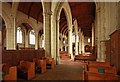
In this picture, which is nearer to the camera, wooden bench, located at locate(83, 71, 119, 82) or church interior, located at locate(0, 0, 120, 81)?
wooden bench, located at locate(83, 71, 119, 82)

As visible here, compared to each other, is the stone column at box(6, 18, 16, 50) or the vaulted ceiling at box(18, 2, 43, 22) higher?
the vaulted ceiling at box(18, 2, 43, 22)

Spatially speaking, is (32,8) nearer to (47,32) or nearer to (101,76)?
(47,32)

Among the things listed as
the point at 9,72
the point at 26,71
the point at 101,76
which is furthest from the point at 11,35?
the point at 101,76

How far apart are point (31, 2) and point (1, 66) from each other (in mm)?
13368

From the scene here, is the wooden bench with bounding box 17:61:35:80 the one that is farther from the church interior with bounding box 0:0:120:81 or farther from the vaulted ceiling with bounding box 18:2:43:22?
the vaulted ceiling with bounding box 18:2:43:22

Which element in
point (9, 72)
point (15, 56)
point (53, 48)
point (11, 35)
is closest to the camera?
point (9, 72)

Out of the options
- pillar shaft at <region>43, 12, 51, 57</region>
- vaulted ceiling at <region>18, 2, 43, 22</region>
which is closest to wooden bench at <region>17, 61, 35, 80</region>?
pillar shaft at <region>43, 12, 51, 57</region>

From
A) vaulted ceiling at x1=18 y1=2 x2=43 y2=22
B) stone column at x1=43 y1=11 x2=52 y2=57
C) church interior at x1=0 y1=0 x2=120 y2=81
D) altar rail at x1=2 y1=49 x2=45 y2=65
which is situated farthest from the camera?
vaulted ceiling at x1=18 y1=2 x2=43 y2=22

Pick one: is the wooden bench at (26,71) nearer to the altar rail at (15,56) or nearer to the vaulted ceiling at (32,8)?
the altar rail at (15,56)

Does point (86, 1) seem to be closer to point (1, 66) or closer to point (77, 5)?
point (77, 5)

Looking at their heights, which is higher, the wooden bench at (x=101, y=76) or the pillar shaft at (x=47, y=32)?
the pillar shaft at (x=47, y=32)

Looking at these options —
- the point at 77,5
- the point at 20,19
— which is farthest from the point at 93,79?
the point at 20,19

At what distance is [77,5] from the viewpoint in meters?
18.4

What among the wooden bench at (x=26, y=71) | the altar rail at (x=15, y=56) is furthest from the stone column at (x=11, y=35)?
the wooden bench at (x=26, y=71)
